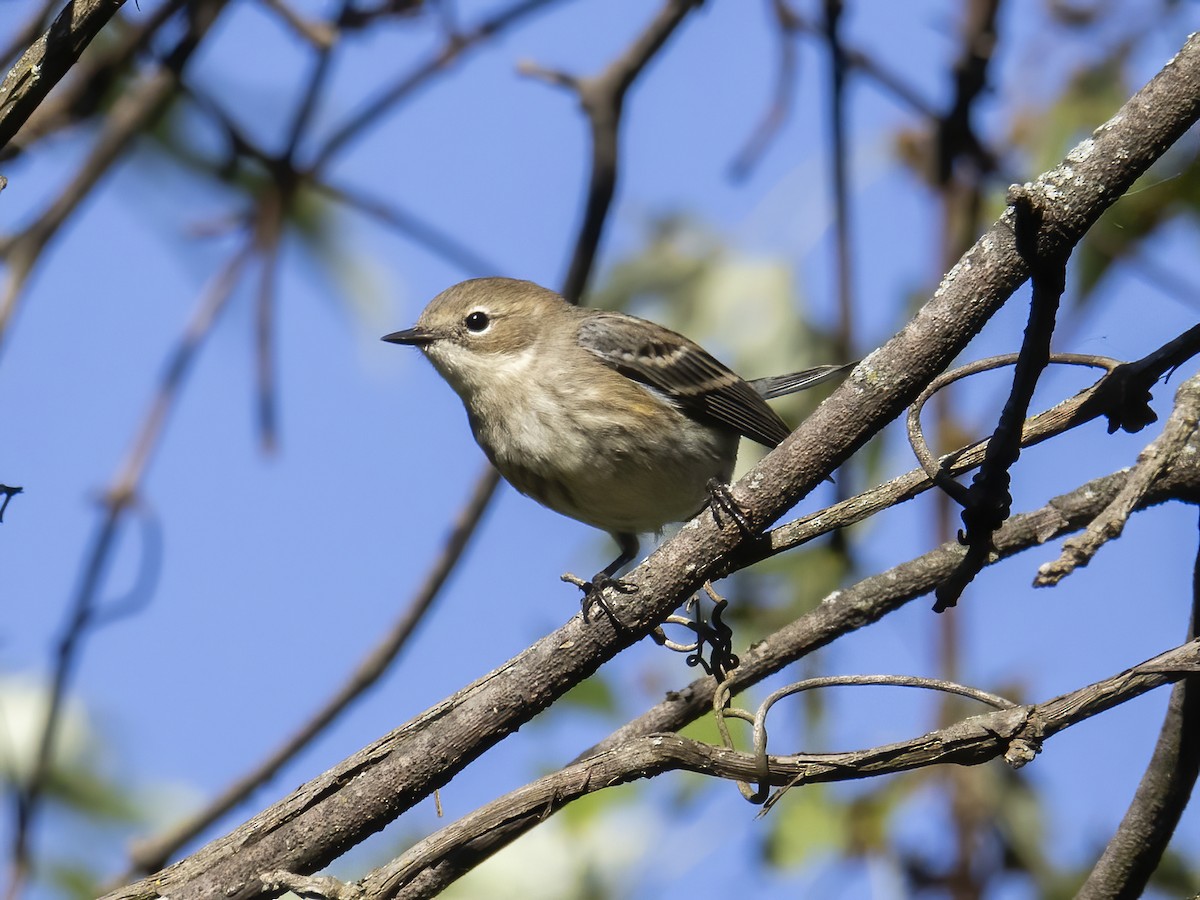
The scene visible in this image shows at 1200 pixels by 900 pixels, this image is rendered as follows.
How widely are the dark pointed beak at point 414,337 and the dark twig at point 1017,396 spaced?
3.38 m

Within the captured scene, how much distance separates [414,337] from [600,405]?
3.29ft

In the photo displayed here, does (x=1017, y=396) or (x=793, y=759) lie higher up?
(x=1017, y=396)

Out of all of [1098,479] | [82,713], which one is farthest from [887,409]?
[82,713]

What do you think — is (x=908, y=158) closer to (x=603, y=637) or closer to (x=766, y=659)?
(x=766, y=659)

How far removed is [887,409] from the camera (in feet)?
7.18

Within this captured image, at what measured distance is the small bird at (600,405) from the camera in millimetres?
4680

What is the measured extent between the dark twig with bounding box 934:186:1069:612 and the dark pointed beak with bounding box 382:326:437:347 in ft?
11.1

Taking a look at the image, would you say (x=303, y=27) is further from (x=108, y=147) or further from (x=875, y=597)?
(x=875, y=597)

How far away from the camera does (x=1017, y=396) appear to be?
2125mm

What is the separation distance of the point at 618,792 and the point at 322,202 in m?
2.80

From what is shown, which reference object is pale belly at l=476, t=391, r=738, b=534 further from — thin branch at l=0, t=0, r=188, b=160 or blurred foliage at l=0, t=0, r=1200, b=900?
thin branch at l=0, t=0, r=188, b=160

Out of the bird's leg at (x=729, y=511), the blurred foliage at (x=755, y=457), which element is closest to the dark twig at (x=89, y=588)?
the blurred foliage at (x=755, y=457)

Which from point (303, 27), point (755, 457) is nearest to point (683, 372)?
point (755, 457)

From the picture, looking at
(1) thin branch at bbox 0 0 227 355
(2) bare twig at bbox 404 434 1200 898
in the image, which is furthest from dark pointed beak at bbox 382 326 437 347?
(2) bare twig at bbox 404 434 1200 898
